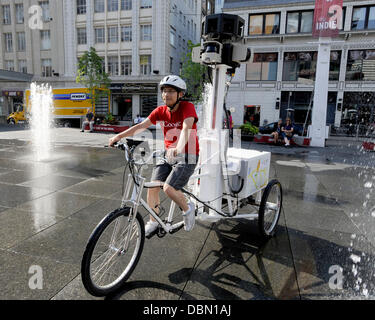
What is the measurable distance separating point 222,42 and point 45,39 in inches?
1555

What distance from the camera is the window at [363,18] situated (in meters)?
25.7

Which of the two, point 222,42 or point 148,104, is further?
point 148,104

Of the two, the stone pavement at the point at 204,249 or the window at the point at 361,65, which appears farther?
the window at the point at 361,65

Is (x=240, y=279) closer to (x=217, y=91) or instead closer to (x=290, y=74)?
(x=217, y=91)

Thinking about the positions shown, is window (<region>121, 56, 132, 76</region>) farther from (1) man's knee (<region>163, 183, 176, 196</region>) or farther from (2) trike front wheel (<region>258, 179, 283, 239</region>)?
(1) man's knee (<region>163, 183, 176, 196</region>)

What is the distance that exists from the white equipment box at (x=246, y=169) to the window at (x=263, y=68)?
26.4 m

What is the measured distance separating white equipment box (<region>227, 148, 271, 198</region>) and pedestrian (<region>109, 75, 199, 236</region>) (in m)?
0.71

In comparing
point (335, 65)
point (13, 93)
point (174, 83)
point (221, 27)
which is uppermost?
point (335, 65)

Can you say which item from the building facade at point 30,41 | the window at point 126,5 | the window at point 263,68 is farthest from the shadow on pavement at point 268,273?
the building facade at point 30,41

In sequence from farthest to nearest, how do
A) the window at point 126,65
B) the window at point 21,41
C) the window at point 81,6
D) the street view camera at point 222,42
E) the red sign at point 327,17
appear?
1. the window at point 21,41
2. the window at point 81,6
3. the window at point 126,65
4. the red sign at point 327,17
5. the street view camera at point 222,42

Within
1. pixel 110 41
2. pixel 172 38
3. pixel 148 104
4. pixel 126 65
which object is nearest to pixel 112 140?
pixel 148 104

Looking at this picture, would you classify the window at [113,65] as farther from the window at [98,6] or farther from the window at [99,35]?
the window at [98,6]

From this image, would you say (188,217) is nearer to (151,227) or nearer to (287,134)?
(151,227)

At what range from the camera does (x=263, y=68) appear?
28594 millimetres
